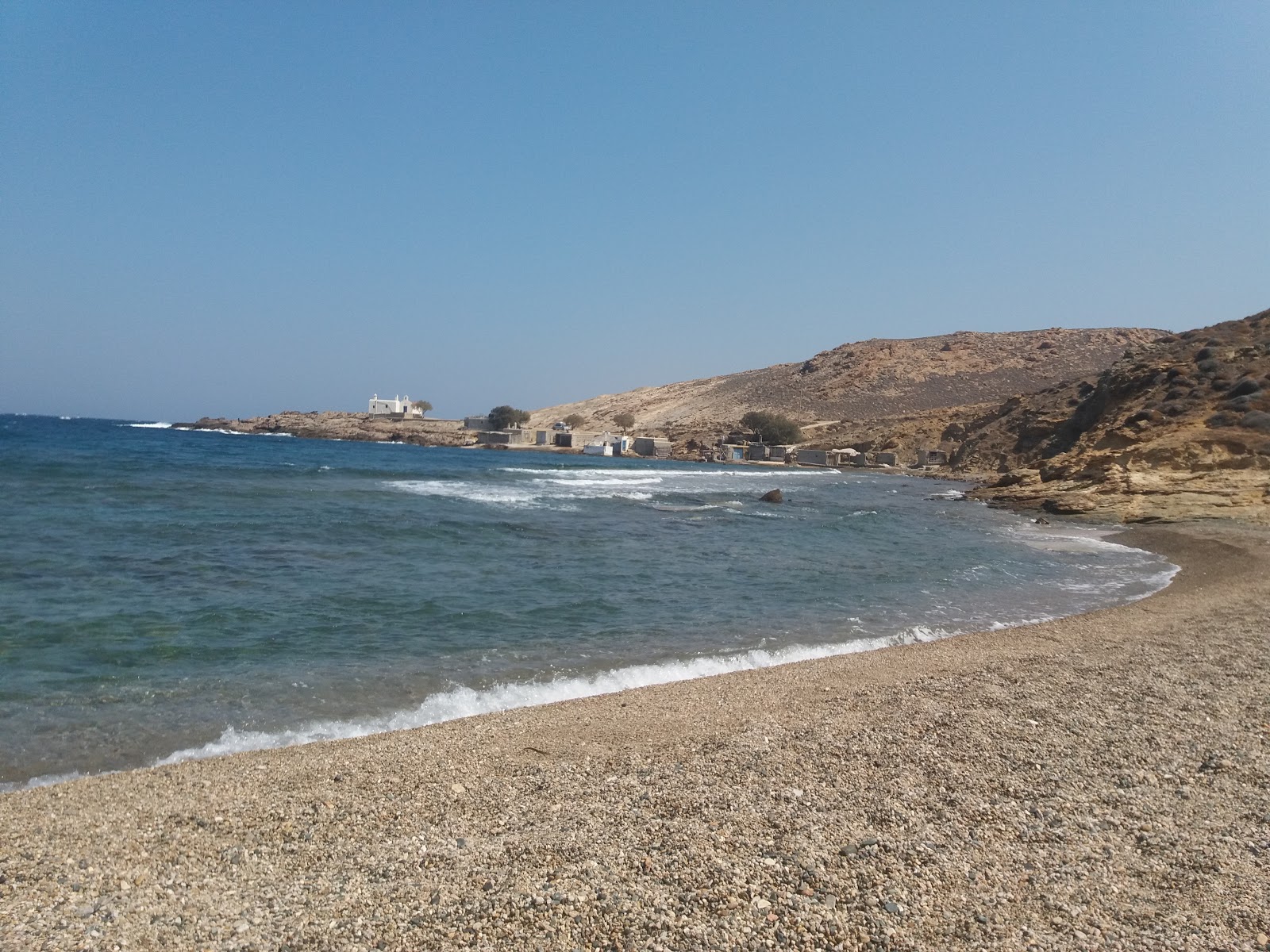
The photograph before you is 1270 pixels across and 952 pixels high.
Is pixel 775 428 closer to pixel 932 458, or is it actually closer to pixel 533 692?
pixel 932 458

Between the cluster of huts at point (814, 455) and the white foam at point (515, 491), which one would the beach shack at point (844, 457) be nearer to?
the cluster of huts at point (814, 455)

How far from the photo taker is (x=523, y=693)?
25.2 feet

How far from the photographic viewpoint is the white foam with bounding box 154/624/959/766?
6.34 m

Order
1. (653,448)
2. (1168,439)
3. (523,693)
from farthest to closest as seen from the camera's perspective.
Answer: (653,448), (1168,439), (523,693)

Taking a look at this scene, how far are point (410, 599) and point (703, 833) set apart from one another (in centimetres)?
833

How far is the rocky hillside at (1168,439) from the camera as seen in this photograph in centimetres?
2425

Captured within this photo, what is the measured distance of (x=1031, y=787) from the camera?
188 inches

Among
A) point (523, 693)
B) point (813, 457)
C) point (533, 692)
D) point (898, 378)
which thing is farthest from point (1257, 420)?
point (898, 378)

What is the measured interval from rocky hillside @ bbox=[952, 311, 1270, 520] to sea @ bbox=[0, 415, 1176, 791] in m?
4.00

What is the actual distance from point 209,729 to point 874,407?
299 feet

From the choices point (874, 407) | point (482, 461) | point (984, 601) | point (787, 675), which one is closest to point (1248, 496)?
point (984, 601)

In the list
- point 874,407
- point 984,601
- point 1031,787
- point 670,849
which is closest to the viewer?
point 670,849

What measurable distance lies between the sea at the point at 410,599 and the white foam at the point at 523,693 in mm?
29

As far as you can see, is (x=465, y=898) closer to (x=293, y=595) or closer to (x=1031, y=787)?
(x=1031, y=787)
